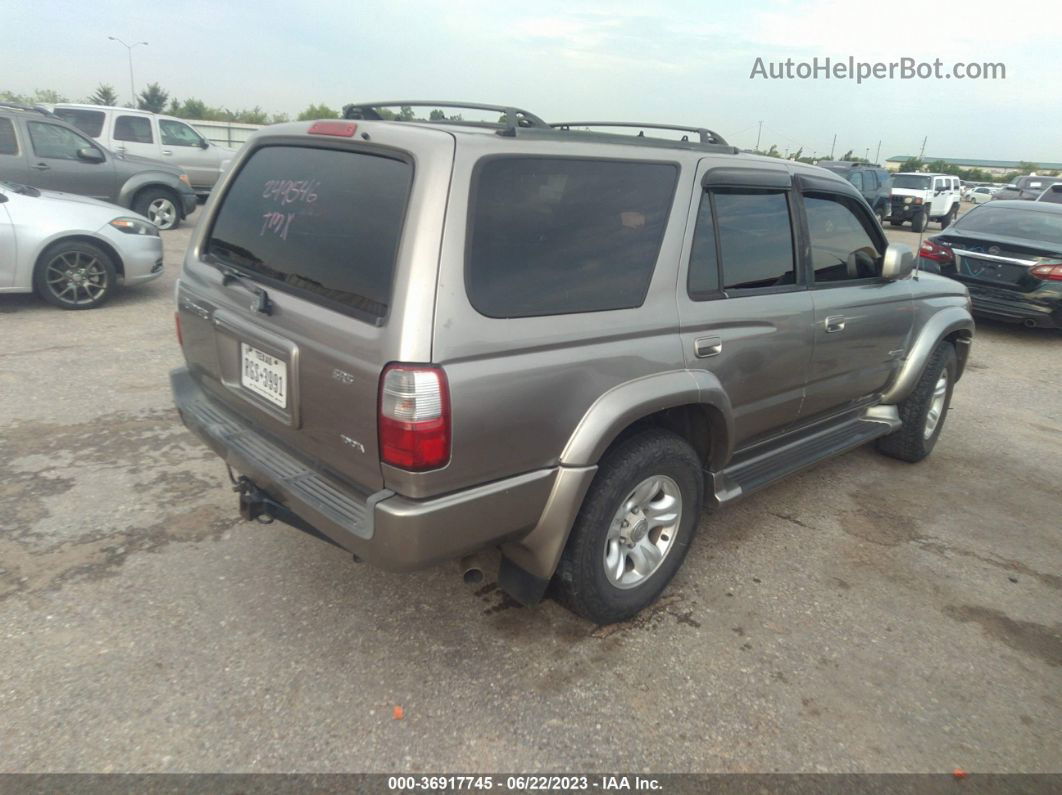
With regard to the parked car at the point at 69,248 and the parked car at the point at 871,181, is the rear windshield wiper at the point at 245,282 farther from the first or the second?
the parked car at the point at 871,181

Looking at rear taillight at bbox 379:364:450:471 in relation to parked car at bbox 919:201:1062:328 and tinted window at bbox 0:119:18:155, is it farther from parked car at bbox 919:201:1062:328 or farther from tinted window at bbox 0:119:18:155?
tinted window at bbox 0:119:18:155

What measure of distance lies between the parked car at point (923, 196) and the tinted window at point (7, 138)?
2160 cm

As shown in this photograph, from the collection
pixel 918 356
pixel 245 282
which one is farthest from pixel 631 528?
pixel 918 356

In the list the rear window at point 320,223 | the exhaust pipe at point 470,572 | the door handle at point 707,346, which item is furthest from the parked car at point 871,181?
the exhaust pipe at point 470,572

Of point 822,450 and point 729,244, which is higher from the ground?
point 729,244

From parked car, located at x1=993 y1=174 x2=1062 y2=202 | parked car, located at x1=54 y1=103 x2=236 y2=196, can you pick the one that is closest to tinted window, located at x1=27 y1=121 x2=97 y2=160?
parked car, located at x1=54 y1=103 x2=236 y2=196

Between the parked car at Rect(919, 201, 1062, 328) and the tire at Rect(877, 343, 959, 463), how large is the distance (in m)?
4.31

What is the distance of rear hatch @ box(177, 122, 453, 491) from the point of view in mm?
2154

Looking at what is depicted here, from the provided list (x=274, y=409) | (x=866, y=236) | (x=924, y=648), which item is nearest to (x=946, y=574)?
(x=924, y=648)

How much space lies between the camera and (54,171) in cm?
958

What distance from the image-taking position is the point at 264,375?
101 inches

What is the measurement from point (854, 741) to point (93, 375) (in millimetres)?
5170

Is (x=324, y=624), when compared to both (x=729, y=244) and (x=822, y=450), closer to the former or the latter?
(x=729, y=244)

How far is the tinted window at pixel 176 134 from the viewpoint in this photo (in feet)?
44.1
